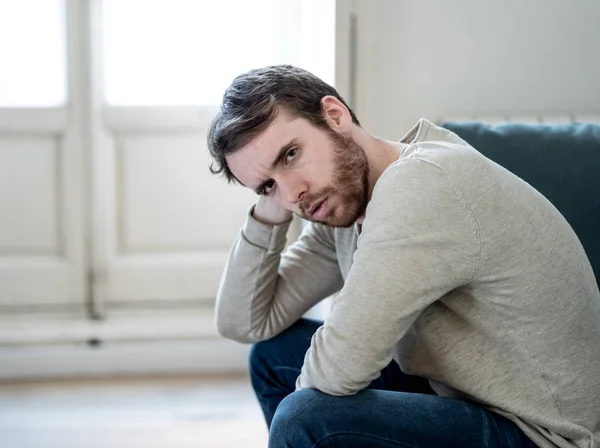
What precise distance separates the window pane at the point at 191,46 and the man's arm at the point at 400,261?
1.52 meters

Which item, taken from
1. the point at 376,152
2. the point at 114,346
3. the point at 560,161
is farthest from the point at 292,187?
the point at 114,346

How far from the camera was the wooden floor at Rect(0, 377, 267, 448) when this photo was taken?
2129mm

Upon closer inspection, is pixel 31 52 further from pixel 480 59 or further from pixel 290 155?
pixel 290 155

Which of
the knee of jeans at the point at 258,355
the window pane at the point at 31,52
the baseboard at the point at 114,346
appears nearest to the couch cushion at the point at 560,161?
the knee of jeans at the point at 258,355

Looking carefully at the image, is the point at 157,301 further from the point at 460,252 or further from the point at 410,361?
the point at 460,252

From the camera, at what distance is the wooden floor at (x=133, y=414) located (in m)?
2.13

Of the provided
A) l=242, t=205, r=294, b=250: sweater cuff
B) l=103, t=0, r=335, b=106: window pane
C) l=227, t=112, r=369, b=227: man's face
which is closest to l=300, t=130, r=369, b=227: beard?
l=227, t=112, r=369, b=227: man's face

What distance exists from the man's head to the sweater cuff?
0.70ft

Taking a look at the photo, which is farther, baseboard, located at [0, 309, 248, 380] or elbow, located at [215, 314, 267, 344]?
baseboard, located at [0, 309, 248, 380]

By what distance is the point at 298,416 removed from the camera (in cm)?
116

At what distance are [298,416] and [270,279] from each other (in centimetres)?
47

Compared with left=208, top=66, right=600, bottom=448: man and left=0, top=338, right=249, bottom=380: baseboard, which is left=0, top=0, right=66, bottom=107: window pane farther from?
left=208, top=66, right=600, bottom=448: man

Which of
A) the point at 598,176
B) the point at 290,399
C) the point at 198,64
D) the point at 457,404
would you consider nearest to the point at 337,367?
the point at 290,399

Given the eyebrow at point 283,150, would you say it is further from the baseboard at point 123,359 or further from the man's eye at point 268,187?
the baseboard at point 123,359
